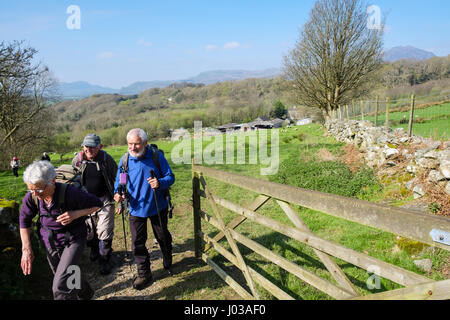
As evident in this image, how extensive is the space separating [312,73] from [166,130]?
132 ft

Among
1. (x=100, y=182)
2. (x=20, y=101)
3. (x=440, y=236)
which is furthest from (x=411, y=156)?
(x=20, y=101)

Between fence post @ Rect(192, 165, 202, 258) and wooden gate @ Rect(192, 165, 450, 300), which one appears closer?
wooden gate @ Rect(192, 165, 450, 300)

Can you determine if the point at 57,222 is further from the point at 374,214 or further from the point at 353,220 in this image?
the point at 374,214

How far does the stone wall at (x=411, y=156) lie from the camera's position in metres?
5.32

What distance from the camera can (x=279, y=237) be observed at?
556 centimetres

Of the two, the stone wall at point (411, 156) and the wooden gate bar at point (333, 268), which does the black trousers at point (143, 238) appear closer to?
the wooden gate bar at point (333, 268)

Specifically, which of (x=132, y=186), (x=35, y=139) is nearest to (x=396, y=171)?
(x=132, y=186)

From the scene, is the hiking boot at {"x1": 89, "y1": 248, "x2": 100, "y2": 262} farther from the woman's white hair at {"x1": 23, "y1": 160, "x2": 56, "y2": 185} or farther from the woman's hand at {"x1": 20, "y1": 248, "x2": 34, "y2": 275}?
the woman's white hair at {"x1": 23, "y1": 160, "x2": 56, "y2": 185}

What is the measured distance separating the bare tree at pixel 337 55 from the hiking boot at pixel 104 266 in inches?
885

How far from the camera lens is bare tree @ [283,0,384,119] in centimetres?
2088

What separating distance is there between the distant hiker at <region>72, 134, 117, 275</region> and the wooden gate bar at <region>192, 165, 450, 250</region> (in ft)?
10.5

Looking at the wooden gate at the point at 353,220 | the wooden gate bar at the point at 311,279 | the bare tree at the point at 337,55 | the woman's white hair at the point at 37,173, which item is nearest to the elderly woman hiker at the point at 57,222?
the woman's white hair at the point at 37,173

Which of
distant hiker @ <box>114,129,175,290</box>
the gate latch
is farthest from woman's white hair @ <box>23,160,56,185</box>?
the gate latch
